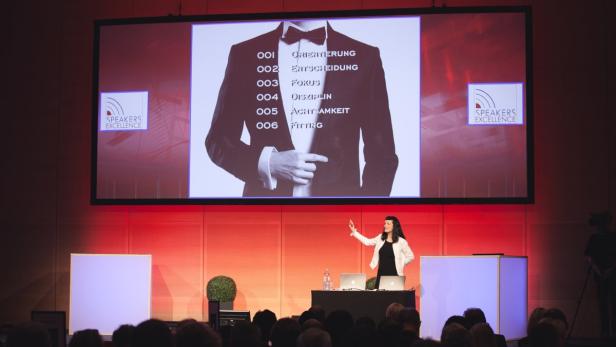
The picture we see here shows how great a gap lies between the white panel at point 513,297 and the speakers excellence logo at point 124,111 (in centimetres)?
478

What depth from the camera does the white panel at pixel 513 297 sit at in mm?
7727

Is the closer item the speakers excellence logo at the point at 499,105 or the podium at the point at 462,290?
the podium at the point at 462,290

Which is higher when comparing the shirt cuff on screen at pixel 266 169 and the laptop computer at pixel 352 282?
the shirt cuff on screen at pixel 266 169

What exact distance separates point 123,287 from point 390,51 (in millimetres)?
4246

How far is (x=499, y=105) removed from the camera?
8.88m

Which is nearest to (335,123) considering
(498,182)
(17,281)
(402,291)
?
(498,182)

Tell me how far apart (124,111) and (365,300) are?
434cm

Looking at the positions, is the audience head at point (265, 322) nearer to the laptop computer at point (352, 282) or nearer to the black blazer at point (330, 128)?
the laptop computer at point (352, 282)

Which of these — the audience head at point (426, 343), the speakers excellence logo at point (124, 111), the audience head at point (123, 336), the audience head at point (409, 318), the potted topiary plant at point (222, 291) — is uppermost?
the speakers excellence logo at point (124, 111)

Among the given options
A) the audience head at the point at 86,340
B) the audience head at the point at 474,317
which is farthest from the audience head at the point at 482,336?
the audience head at the point at 86,340

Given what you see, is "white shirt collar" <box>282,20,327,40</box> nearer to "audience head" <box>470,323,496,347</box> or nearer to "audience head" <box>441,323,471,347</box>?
"audience head" <box>470,323,496,347</box>

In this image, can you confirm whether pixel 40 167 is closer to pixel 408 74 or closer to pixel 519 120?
pixel 408 74

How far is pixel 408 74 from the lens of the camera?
9031 millimetres

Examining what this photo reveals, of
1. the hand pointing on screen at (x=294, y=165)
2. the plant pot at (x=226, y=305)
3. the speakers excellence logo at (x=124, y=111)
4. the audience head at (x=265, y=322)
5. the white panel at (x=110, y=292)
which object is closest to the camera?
the audience head at (x=265, y=322)
